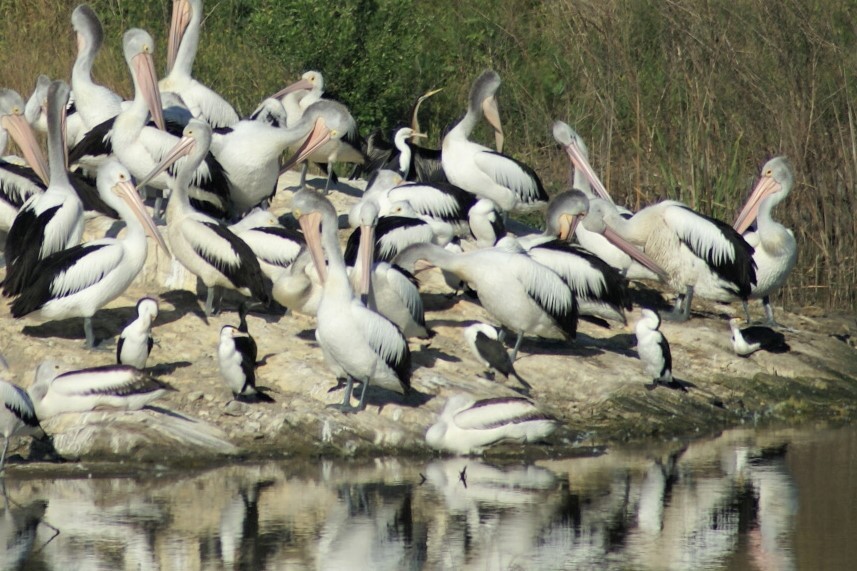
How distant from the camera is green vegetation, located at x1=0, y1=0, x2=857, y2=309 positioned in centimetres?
1214

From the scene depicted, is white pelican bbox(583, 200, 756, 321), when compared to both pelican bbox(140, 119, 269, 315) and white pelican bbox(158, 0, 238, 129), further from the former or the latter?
white pelican bbox(158, 0, 238, 129)

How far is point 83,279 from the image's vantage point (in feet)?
30.8

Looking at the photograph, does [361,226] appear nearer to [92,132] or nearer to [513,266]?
[513,266]

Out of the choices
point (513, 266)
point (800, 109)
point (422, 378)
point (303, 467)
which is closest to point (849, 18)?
point (800, 109)

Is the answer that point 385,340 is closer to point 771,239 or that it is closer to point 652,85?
point 771,239

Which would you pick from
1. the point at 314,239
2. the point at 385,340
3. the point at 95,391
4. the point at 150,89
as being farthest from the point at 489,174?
the point at 95,391

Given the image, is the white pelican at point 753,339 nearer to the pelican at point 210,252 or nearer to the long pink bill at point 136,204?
the pelican at point 210,252

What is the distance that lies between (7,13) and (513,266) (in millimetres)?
9396

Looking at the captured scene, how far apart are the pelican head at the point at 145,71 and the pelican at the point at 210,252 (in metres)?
1.43

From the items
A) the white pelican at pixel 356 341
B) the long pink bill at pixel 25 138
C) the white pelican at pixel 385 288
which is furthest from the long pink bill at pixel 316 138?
the white pelican at pixel 356 341

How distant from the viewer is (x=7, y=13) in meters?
17.2

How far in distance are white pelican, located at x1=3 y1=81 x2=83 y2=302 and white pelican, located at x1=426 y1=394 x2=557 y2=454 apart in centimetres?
287

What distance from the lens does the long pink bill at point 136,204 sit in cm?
1013

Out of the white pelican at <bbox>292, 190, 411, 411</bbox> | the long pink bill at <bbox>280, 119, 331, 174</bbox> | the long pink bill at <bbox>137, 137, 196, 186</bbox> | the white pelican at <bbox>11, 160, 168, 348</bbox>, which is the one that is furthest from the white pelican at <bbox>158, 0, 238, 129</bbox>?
the white pelican at <bbox>292, 190, 411, 411</bbox>
